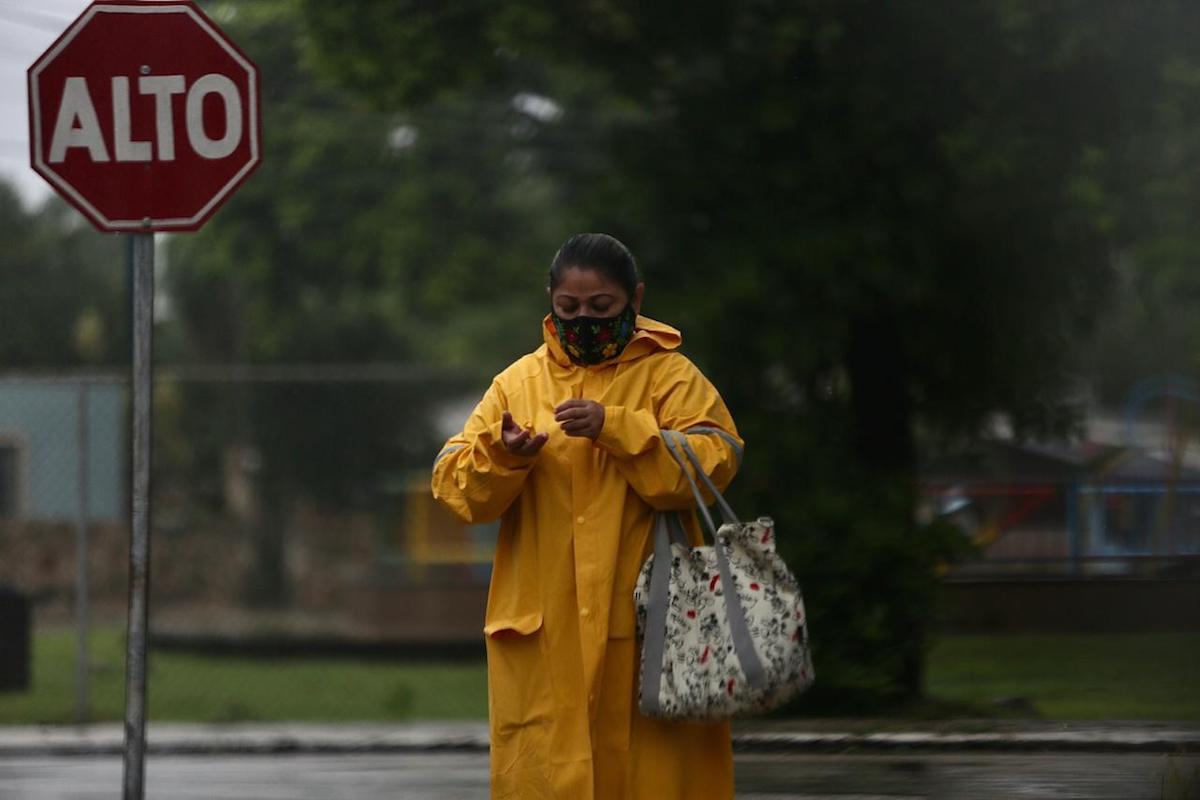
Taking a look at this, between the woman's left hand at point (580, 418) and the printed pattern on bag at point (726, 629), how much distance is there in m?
0.41

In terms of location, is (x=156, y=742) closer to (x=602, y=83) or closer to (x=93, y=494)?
(x=93, y=494)

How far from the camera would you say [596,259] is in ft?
18.1

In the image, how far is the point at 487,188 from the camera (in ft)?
96.1

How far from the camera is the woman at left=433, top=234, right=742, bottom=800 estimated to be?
5383 millimetres

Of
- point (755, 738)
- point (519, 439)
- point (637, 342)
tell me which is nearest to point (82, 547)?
point (755, 738)

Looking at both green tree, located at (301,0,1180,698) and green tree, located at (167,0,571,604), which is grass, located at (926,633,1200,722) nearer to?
green tree, located at (301,0,1180,698)

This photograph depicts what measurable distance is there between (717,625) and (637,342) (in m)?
0.77

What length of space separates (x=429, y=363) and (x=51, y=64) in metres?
40.9

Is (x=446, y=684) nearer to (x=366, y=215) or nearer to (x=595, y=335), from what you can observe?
(x=366, y=215)

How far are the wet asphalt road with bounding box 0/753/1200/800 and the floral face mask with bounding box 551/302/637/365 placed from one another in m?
3.11

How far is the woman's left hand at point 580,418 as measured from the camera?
528cm

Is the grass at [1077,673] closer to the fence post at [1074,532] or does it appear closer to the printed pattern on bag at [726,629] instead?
the fence post at [1074,532]

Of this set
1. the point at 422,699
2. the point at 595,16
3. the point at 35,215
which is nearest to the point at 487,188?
the point at 422,699

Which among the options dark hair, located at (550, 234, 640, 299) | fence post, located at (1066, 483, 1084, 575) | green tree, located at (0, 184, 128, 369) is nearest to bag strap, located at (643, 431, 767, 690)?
dark hair, located at (550, 234, 640, 299)
